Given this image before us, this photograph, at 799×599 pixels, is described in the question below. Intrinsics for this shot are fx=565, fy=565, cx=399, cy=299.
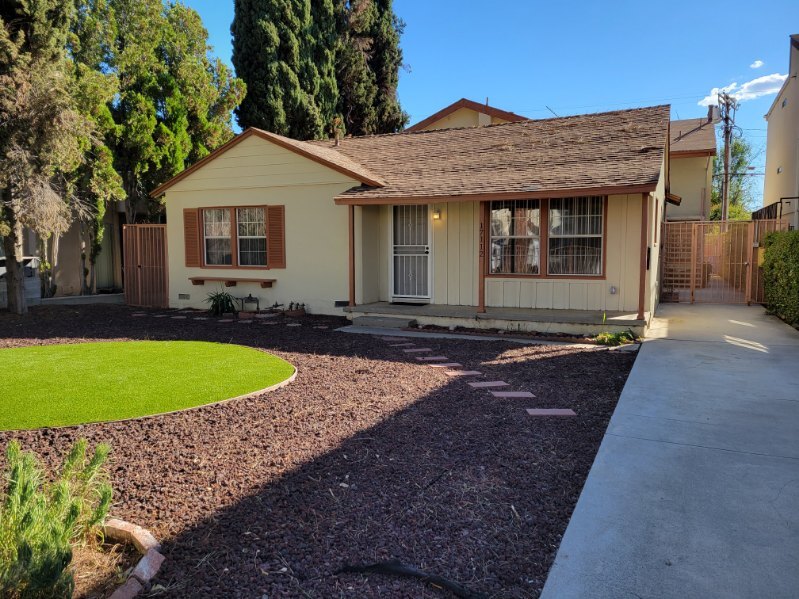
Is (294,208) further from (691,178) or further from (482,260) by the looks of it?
(691,178)

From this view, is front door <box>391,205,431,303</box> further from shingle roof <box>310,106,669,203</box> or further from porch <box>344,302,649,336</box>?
shingle roof <box>310,106,669,203</box>

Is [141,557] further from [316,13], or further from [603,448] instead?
[316,13]

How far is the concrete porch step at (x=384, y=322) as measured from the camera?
1102 cm

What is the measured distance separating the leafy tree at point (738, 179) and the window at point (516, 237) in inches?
1491

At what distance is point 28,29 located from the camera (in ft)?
36.9

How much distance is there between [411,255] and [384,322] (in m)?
1.93

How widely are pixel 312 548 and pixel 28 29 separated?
1262cm

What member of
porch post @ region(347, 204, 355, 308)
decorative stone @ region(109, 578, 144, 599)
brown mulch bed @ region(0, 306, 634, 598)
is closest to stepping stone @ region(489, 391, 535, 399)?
brown mulch bed @ region(0, 306, 634, 598)

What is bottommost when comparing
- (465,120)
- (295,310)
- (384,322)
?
(384,322)

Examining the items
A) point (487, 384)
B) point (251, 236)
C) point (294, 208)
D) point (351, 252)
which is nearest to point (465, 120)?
point (294, 208)

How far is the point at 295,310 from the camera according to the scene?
1286 centimetres

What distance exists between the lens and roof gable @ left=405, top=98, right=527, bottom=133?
828 inches

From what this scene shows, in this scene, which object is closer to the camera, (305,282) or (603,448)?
(603,448)

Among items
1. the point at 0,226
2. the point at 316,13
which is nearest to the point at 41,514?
the point at 0,226
